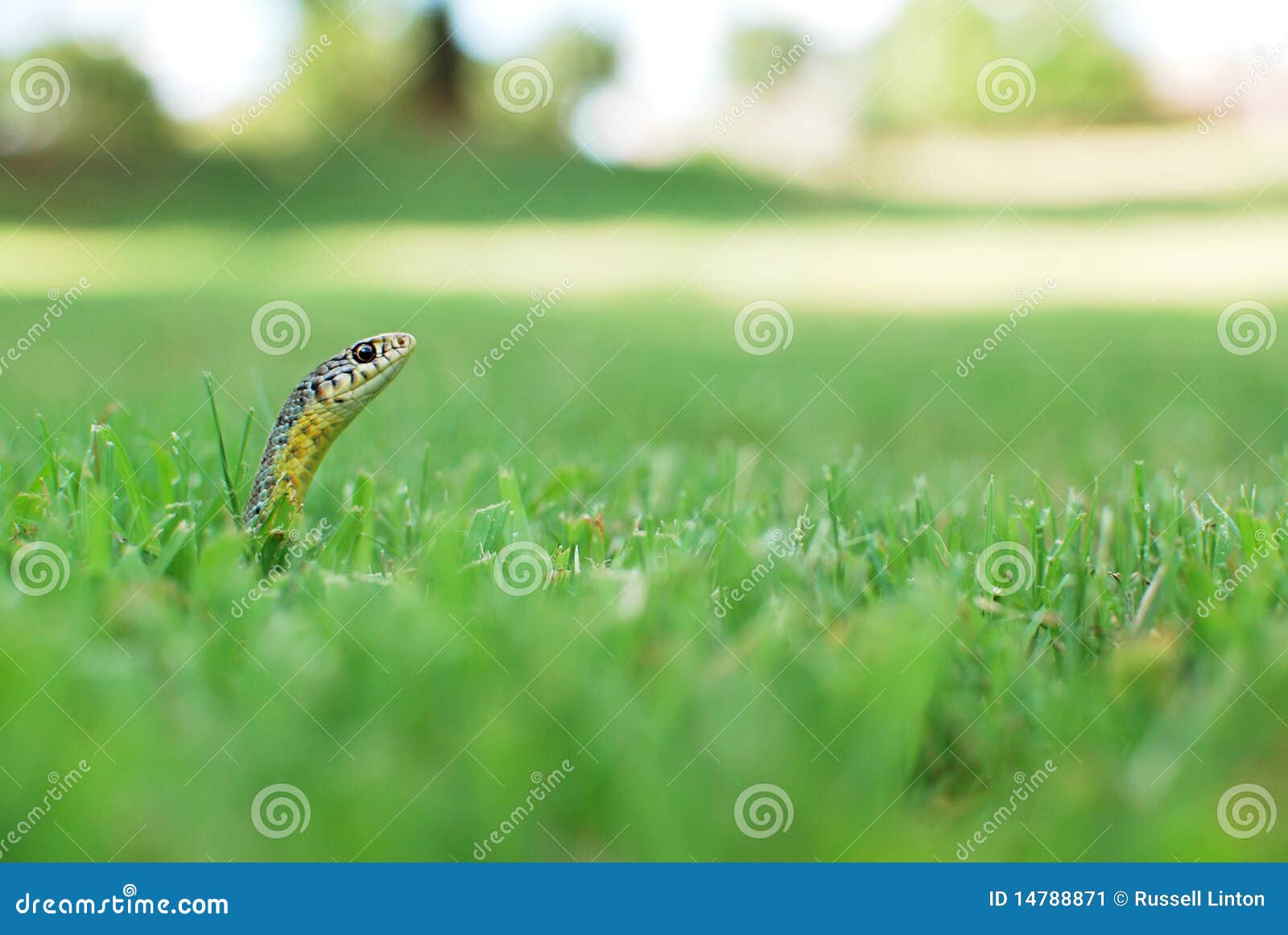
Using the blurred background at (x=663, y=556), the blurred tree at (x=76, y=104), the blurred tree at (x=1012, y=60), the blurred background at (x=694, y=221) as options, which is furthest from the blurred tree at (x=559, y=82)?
the blurred background at (x=663, y=556)

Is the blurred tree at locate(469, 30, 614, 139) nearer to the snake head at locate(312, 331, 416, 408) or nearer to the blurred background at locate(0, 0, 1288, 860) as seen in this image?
the blurred background at locate(0, 0, 1288, 860)

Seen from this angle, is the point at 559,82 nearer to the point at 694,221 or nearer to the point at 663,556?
the point at 694,221

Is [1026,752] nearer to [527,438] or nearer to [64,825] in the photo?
[64,825]

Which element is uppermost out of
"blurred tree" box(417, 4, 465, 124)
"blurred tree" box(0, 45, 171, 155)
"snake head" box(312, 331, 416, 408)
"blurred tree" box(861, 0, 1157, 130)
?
"blurred tree" box(861, 0, 1157, 130)

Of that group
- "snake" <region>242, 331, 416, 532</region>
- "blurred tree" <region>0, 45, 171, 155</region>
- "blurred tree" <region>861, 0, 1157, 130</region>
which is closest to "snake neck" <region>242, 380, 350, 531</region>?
"snake" <region>242, 331, 416, 532</region>

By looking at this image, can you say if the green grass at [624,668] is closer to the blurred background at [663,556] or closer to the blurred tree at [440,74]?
the blurred background at [663,556]

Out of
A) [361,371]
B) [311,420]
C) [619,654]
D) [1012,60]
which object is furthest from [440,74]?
[619,654]
